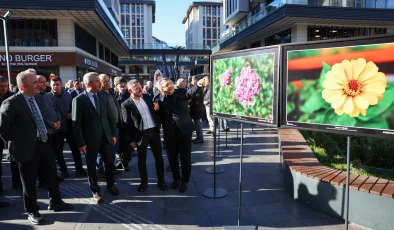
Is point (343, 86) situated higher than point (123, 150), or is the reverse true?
point (343, 86)

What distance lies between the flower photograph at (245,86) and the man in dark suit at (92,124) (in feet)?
5.81

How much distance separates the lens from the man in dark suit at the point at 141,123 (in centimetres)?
490

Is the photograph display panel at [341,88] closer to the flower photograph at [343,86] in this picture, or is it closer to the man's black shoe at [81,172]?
the flower photograph at [343,86]

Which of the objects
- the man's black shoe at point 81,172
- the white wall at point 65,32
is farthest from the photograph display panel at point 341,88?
the white wall at point 65,32

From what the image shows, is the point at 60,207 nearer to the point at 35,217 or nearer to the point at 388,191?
the point at 35,217

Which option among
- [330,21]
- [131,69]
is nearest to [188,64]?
[131,69]

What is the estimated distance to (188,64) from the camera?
2514 inches

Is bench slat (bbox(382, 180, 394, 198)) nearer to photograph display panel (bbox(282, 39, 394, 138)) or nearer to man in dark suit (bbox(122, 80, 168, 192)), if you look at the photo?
photograph display panel (bbox(282, 39, 394, 138))

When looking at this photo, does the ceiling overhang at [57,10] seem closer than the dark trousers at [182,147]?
No

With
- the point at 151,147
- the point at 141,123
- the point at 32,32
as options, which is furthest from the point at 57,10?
the point at 151,147

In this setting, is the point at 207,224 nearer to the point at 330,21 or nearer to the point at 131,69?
the point at 330,21

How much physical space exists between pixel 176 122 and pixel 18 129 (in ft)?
7.50

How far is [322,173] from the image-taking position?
4.22 meters

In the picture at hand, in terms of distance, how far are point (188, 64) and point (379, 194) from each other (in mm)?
61670
